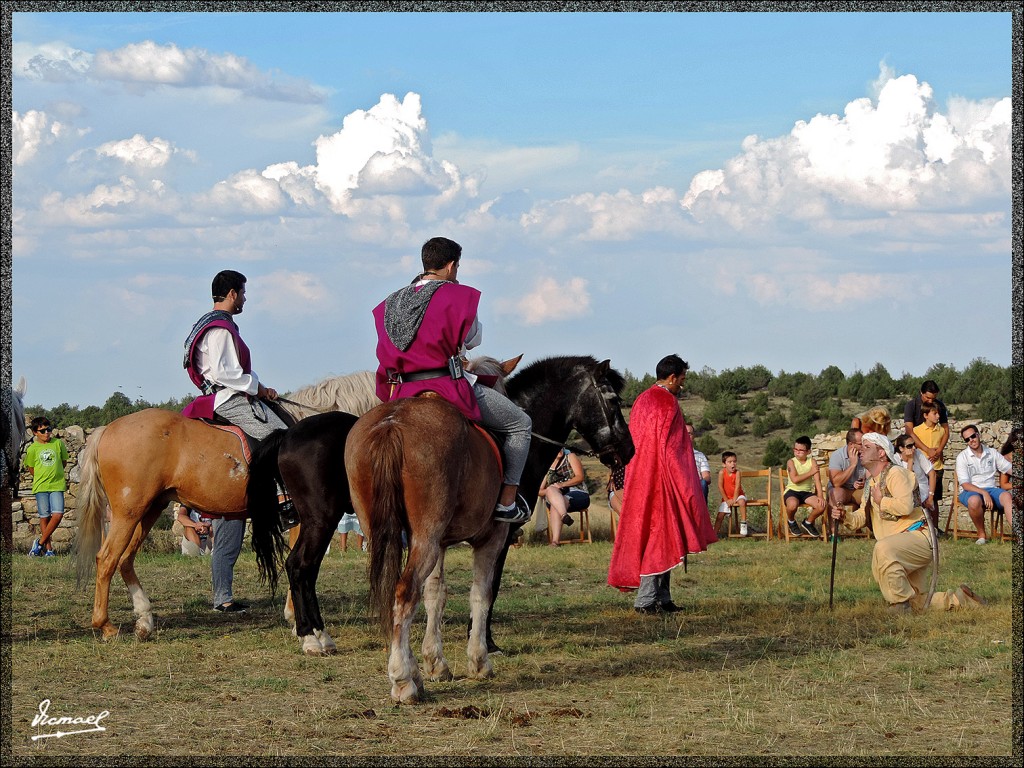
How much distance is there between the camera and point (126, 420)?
8.22 meters

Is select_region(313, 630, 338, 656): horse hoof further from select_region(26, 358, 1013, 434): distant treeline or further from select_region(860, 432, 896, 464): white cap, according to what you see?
select_region(26, 358, 1013, 434): distant treeline

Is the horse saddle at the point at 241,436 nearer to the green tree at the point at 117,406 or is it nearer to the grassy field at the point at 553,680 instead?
the grassy field at the point at 553,680

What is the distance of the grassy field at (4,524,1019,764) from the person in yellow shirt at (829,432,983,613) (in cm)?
27

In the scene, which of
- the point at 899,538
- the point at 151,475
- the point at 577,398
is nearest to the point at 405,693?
the point at 577,398

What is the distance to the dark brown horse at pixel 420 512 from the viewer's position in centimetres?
583

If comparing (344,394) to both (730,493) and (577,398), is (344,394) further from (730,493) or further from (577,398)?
(730,493)

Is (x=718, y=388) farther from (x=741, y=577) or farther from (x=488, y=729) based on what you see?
(x=488, y=729)

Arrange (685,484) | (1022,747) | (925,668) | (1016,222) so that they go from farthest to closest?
1. (685,484)
2. (925,668)
3. (1016,222)
4. (1022,747)

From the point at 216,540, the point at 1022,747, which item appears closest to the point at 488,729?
the point at 1022,747

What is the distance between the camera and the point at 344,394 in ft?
28.4

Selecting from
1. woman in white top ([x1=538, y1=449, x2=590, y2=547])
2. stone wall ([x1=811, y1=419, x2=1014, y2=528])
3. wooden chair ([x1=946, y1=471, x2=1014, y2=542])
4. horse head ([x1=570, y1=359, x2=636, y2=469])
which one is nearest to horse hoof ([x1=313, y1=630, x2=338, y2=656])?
horse head ([x1=570, y1=359, x2=636, y2=469])

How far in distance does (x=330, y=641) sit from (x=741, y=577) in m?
5.82

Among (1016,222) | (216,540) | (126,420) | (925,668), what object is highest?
(1016,222)

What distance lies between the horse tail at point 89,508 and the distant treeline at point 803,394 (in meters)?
23.2
